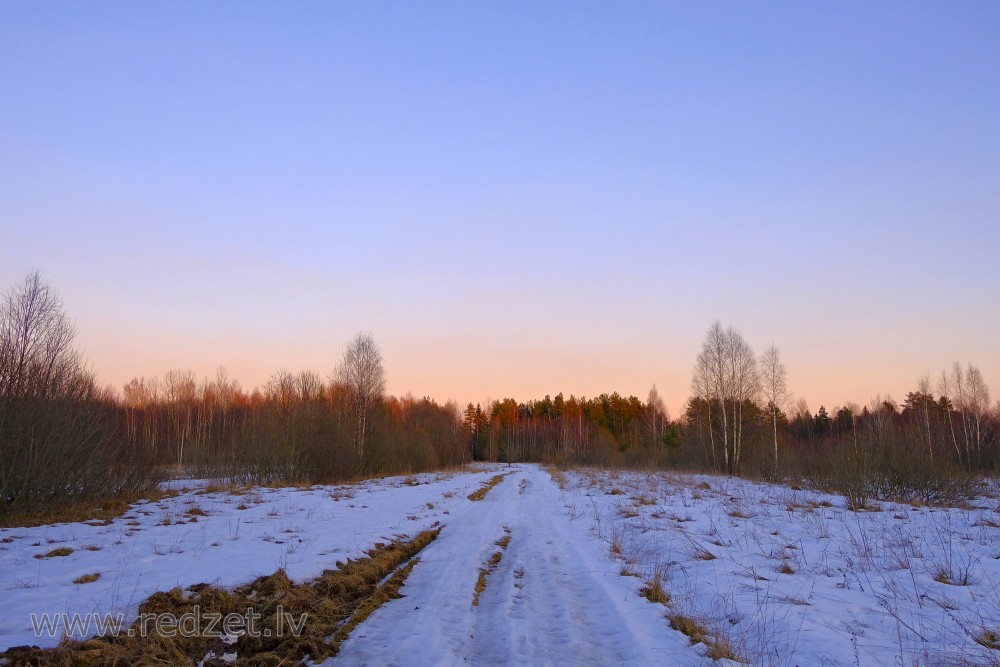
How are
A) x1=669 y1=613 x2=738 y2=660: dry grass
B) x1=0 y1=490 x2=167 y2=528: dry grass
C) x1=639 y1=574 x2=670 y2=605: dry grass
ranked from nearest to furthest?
x1=669 y1=613 x2=738 y2=660: dry grass → x1=639 y1=574 x2=670 y2=605: dry grass → x1=0 y1=490 x2=167 y2=528: dry grass

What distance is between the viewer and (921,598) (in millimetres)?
6527

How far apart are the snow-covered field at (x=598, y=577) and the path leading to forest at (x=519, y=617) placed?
0.03 metres

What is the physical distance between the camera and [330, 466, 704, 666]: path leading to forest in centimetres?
507

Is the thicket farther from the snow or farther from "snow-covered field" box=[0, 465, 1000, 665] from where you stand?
the snow

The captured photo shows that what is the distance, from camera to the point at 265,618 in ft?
19.5

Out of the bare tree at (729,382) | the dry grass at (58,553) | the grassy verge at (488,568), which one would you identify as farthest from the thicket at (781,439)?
the dry grass at (58,553)

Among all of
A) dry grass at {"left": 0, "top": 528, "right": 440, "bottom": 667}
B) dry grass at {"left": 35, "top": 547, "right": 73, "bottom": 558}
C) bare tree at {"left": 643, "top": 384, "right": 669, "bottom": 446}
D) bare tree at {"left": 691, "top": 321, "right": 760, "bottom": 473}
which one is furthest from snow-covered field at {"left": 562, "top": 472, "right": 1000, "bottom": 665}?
bare tree at {"left": 643, "top": 384, "right": 669, "bottom": 446}

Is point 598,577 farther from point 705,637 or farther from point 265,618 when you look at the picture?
point 265,618

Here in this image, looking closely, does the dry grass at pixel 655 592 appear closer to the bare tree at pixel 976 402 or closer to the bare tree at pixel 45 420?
the bare tree at pixel 45 420

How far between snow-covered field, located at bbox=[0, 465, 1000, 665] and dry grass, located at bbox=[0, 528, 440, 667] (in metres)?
0.27

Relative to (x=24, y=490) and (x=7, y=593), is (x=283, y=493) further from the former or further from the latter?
(x=7, y=593)

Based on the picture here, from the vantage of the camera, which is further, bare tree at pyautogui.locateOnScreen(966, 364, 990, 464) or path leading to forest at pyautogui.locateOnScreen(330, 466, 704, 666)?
bare tree at pyautogui.locateOnScreen(966, 364, 990, 464)

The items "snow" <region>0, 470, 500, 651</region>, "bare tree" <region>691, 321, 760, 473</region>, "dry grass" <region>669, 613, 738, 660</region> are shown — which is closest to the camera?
"dry grass" <region>669, 613, 738, 660</region>

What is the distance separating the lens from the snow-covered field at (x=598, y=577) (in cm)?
522
